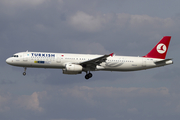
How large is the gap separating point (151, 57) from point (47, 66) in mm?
23149

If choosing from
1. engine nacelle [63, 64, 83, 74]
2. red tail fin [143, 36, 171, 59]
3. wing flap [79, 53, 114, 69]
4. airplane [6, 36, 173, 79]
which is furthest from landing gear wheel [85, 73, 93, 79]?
red tail fin [143, 36, 171, 59]

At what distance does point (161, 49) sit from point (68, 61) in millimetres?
21851

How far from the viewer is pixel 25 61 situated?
65062mm

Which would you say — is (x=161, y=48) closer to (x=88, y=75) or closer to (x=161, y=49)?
(x=161, y=49)

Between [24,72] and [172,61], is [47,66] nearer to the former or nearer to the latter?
[24,72]

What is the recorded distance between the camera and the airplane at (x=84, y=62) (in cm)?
6525

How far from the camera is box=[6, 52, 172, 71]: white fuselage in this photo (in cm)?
6525

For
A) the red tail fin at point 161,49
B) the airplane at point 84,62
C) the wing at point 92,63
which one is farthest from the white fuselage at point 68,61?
the red tail fin at point 161,49

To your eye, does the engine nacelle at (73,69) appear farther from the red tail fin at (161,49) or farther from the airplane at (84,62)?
the red tail fin at (161,49)

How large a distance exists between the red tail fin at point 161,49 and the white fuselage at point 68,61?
8.50ft

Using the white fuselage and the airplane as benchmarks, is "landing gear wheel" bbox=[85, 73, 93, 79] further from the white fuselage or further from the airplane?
the white fuselage

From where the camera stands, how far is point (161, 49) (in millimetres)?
73875

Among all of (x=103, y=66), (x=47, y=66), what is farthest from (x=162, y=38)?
(x=47, y=66)

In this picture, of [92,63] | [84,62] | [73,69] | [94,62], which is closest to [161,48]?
[94,62]
